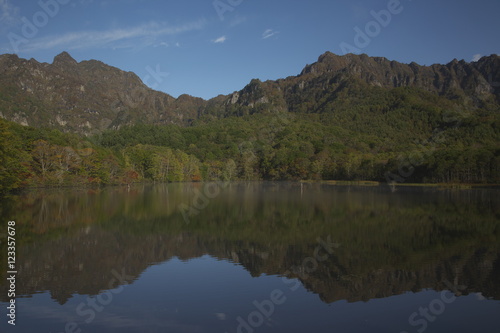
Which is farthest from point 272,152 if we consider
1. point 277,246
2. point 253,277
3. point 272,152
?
point 253,277

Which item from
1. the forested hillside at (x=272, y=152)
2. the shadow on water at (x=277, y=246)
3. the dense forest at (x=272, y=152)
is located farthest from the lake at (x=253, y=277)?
the forested hillside at (x=272, y=152)

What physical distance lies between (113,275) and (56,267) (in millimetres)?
2385

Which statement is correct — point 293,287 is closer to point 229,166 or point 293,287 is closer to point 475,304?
point 475,304

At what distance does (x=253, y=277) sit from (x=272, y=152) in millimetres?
135521

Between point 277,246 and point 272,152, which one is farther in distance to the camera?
point 272,152

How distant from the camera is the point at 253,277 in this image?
14070mm

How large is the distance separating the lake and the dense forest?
29.9 metres

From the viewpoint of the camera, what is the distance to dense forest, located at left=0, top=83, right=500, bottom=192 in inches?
2544

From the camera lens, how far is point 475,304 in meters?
11.2

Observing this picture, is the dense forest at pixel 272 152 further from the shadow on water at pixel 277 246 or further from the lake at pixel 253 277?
the lake at pixel 253 277

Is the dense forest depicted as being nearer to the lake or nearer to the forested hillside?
the forested hillside

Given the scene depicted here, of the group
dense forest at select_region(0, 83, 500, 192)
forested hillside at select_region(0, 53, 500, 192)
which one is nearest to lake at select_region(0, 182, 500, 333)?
dense forest at select_region(0, 83, 500, 192)

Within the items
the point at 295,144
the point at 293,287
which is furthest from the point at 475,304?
the point at 295,144

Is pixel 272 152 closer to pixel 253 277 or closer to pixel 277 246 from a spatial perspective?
pixel 277 246
